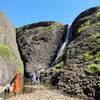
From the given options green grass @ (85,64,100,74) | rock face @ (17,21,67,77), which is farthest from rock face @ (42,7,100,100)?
rock face @ (17,21,67,77)

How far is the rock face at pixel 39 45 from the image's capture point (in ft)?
158

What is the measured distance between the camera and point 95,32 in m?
42.2

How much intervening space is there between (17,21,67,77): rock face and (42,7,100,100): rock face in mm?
10083

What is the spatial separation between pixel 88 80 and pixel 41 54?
1084 inches

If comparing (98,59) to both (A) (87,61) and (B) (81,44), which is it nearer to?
(A) (87,61)

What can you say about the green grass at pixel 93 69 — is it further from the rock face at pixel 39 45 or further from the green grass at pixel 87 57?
the rock face at pixel 39 45

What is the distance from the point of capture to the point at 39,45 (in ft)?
173

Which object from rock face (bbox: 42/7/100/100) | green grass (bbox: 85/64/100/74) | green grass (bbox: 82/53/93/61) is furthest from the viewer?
green grass (bbox: 82/53/93/61)

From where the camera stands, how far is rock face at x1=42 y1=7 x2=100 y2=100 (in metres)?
23.3

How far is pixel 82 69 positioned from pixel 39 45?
26234 mm

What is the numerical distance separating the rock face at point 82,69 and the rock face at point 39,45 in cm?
1008

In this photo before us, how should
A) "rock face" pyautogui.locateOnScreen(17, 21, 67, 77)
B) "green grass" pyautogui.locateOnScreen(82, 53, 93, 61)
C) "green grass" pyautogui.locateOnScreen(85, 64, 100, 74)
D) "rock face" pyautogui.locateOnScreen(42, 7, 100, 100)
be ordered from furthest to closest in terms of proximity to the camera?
"rock face" pyautogui.locateOnScreen(17, 21, 67, 77) → "green grass" pyautogui.locateOnScreen(82, 53, 93, 61) → "green grass" pyautogui.locateOnScreen(85, 64, 100, 74) → "rock face" pyautogui.locateOnScreen(42, 7, 100, 100)

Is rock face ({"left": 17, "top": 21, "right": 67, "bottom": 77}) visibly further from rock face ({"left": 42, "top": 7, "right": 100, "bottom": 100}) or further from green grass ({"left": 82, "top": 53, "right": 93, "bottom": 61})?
green grass ({"left": 82, "top": 53, "right": 93, "bottom": 61})

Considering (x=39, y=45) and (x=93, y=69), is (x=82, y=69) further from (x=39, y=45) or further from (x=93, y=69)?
(x=39, y=45)
